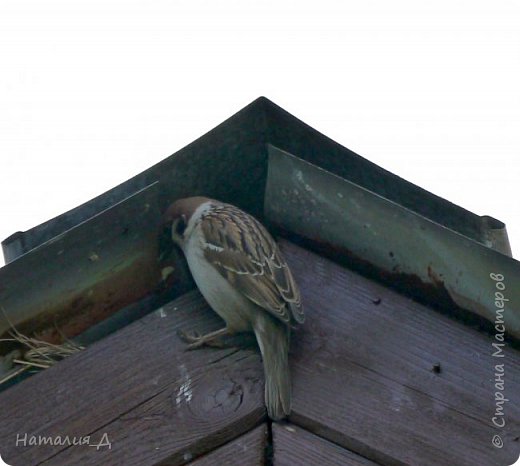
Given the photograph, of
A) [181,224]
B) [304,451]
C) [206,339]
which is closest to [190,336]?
[206,339]

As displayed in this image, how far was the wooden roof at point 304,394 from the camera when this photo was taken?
9.13 ft

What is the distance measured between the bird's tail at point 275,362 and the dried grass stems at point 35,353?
1.55 feet

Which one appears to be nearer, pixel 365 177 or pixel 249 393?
pixel 249 393

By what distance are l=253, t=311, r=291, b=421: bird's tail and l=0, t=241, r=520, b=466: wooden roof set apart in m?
0.04

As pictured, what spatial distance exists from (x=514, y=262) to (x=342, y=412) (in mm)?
558

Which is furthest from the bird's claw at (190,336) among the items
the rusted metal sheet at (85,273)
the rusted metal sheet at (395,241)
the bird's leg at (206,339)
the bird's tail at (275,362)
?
the rusted metal sheet at (395,241)

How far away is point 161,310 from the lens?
3.09 m

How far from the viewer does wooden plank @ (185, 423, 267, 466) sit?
2723 mm

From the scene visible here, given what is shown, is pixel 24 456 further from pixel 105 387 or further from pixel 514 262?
pixel 514 262

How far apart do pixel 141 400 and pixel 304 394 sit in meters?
0.38

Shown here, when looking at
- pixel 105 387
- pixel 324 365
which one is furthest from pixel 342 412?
pixel 105 387

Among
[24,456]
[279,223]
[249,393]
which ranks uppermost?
[279,223]

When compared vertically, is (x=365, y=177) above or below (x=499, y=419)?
above

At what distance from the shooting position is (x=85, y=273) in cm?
307
